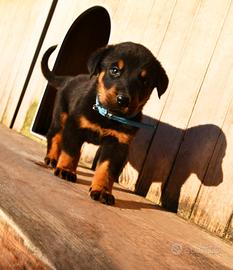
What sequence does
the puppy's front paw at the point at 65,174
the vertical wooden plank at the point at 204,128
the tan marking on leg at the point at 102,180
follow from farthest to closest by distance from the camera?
1. the vertical wooden plank at the point at 204,128
2. the puppy's front paw at the point at 65,174
3. the tan marking on leg at the point at 102,180

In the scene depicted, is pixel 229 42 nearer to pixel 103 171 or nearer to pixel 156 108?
pixel 156 108

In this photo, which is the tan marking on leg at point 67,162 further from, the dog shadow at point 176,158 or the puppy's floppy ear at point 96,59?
the dog shadow at point 176,158

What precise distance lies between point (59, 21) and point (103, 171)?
10.2 feet

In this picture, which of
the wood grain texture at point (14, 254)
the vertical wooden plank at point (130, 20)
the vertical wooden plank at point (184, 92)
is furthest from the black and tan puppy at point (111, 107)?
the wood grain texture at point (14, 254)

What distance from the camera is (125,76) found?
10.2 ft

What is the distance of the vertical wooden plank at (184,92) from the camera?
11.9ft

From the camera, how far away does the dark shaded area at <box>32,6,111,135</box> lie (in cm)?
558

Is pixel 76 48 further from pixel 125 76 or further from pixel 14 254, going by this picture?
pixel 14 254

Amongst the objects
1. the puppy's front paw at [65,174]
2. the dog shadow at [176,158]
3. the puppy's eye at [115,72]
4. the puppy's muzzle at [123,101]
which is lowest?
the puppy's front paw at [65,174]

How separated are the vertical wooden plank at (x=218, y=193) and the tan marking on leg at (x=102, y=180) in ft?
2.31

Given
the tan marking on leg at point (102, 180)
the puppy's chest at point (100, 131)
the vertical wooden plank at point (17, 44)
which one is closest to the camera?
the tan marking on leg at point (102, 180)

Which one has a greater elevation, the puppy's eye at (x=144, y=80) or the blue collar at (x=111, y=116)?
the puppy's eye at (x=144, y=80)

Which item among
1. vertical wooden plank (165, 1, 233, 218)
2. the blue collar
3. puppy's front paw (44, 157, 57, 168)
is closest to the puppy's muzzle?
the blue collar

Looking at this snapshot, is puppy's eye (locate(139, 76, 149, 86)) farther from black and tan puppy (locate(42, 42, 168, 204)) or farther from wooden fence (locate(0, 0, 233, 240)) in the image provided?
wooden fence (locate(0, 0, 233, 240))
